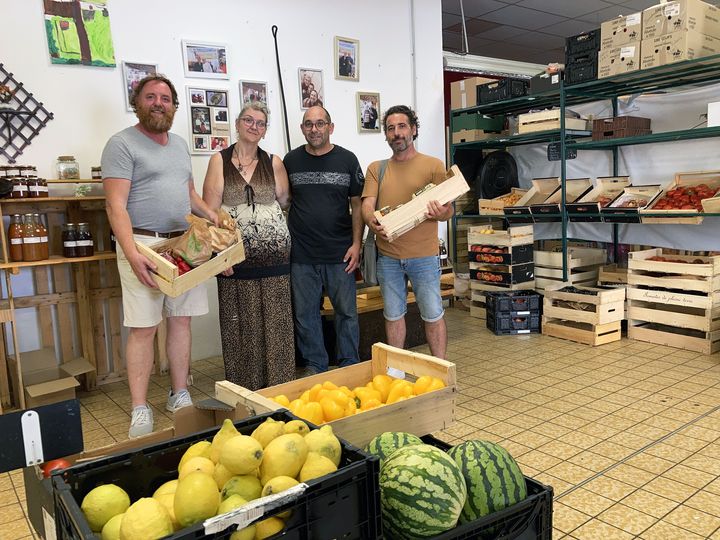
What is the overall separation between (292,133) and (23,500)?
309 cm

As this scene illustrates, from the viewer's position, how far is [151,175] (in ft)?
9.55

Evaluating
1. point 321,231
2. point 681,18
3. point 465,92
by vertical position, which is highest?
point 681,18

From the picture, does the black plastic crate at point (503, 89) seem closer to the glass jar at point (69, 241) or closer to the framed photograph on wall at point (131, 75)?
the framed photograph on wall at point (131, 75)

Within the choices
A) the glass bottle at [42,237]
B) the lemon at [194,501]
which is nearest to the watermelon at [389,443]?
the lemon at [194,501]

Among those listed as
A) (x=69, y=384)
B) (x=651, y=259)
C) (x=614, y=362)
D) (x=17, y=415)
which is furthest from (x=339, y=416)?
(x=651, y=259)

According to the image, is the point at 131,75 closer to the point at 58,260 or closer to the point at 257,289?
the point at 58,260

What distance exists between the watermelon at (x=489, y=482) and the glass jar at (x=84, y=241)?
2.81 meters

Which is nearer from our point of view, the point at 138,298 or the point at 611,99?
the point at 138,298

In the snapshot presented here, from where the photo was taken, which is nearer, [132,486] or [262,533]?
[262,533]

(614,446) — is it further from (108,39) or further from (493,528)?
(108,39)

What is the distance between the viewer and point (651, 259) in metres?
4.38

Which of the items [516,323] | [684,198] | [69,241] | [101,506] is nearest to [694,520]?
[101,506]

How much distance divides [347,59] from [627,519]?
3.96 meters

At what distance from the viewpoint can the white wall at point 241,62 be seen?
3.61m
